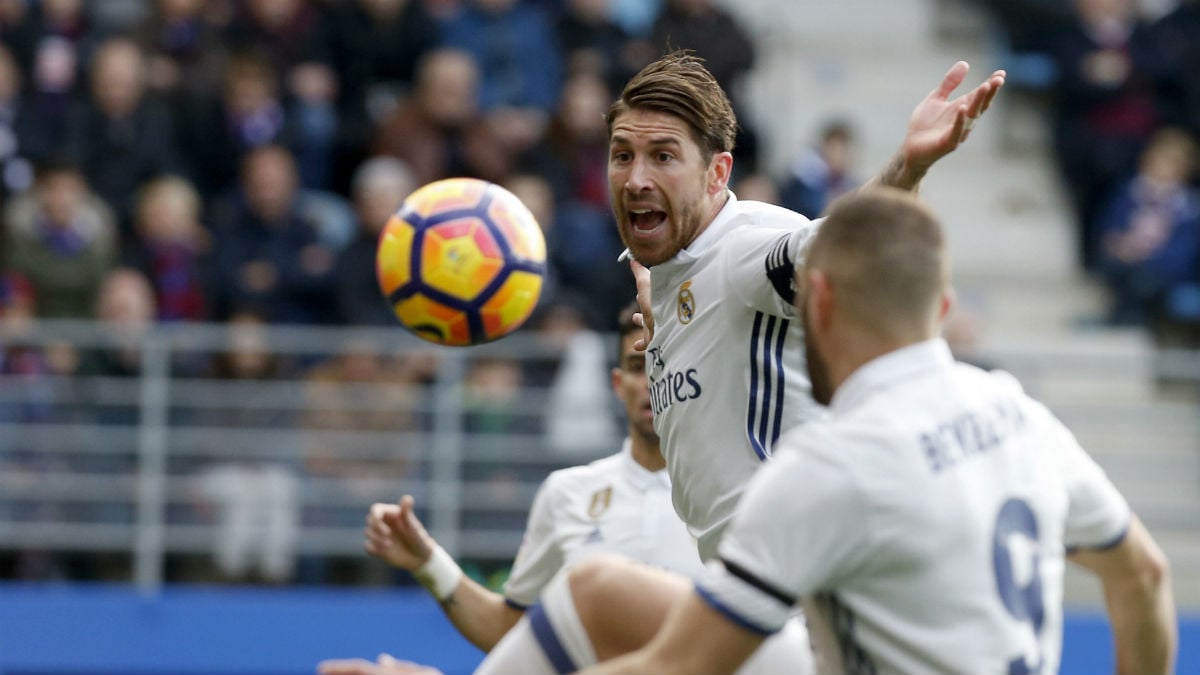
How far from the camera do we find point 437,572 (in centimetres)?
543

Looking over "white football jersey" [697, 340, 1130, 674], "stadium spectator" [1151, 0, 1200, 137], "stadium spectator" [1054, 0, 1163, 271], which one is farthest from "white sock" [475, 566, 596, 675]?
"stadium spectator" [1151, 0, 1200, 137]

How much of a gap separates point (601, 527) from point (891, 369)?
107 inches

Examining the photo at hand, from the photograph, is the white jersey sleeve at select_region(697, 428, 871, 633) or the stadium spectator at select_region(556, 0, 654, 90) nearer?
the white jersey sleeve at select_region(697, 428, 871, 633)

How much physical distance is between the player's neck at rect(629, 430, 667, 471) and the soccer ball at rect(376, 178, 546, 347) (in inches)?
23.5

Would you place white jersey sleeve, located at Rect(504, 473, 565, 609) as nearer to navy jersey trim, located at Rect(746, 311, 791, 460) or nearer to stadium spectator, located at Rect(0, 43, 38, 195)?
navy jersey trim, located at Rect(746, 311, 791, 460)

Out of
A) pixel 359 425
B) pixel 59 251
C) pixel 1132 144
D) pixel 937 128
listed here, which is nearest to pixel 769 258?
pixel 937 128

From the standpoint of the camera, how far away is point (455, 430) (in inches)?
429

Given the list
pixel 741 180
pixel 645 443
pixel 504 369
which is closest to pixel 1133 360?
pixel 741 180

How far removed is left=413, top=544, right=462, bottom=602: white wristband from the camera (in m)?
5.38

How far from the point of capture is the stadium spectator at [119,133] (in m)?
11.7

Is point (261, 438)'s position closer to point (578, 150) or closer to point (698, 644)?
point (578, 150)

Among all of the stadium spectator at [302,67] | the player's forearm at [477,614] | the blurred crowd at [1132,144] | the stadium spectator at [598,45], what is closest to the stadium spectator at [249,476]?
the stadium spectator at [302,67]

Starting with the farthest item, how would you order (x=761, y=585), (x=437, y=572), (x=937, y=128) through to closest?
(x=437, y=572) < (x=937, y=128) < (x=761, y=585)

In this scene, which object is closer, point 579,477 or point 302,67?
point 579,477
